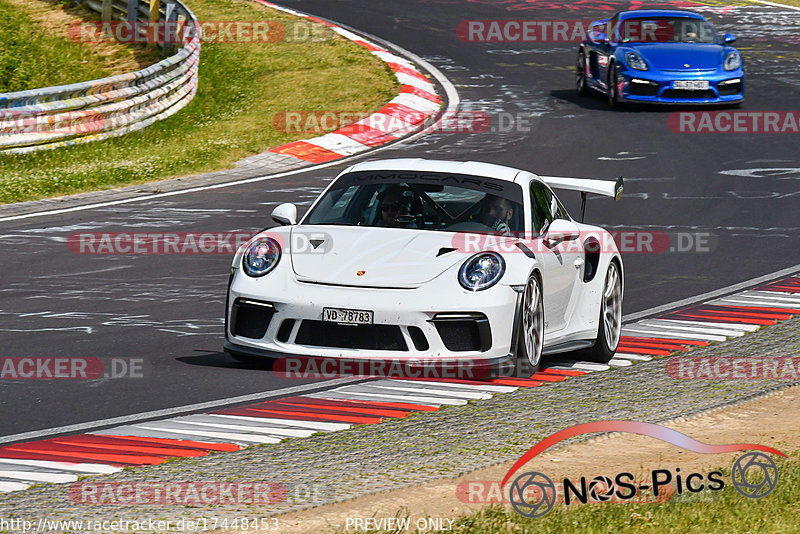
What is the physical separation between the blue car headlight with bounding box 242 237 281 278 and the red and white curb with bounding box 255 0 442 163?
10383 mm

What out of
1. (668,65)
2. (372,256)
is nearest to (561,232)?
(372,256)

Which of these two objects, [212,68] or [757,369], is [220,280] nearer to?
[757,369]

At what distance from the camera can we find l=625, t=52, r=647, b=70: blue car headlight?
73.2 ft

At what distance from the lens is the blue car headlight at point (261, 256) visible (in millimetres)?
8680

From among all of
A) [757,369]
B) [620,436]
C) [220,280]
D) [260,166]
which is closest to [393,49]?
[260,166]

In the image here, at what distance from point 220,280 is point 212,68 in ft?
47.9

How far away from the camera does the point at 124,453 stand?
261 inches

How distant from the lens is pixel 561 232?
29.7 feet

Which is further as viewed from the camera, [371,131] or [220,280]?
[371,131]
